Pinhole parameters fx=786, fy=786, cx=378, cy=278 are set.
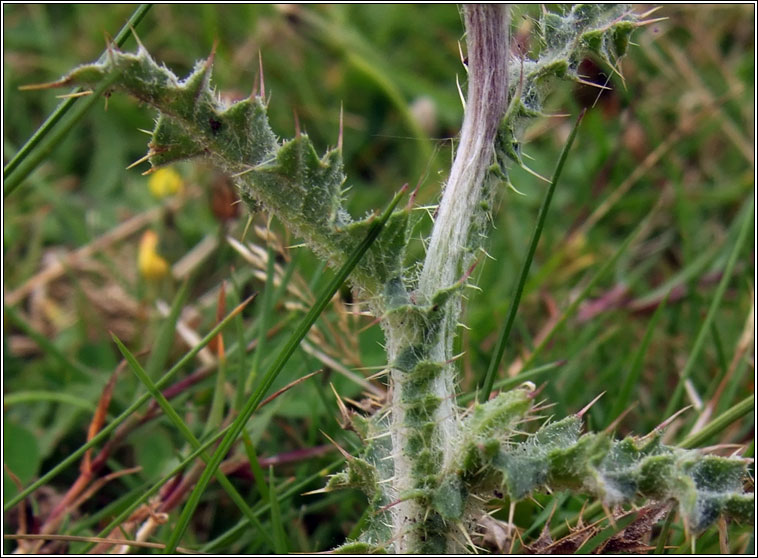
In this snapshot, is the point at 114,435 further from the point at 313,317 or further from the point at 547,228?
the point at 547,228

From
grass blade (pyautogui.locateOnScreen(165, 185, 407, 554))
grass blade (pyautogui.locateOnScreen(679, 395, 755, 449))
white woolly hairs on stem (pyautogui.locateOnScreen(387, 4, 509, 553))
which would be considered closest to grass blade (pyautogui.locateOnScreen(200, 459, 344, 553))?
grass blade (pyautogui.locateOnScreen(165, 185, 407, 554))

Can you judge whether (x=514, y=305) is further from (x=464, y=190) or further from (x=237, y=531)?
(x=237, y=531)

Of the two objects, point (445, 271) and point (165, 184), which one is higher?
point (165, 184)

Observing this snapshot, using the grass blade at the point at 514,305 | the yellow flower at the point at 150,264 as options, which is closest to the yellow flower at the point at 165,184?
the yellow flower at the point at 150,264

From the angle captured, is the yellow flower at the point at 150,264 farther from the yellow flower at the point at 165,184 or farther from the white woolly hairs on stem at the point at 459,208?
the white woolly hairs on stem at the point at 459,208

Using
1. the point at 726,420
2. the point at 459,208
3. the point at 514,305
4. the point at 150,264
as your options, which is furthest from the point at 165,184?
the point at 726,420

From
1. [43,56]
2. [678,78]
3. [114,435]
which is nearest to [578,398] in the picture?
[114,435]

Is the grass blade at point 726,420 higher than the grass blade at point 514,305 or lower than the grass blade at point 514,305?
lower
